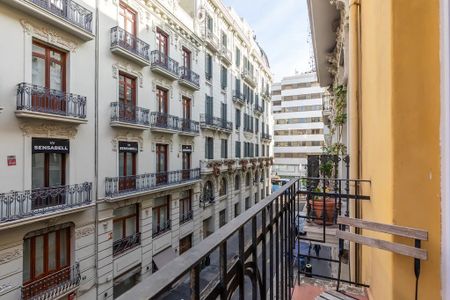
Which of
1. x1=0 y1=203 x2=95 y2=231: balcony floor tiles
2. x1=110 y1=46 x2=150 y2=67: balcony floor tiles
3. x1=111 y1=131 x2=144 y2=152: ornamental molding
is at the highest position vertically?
x1=110 y1=46 x2=150 y2=67: balcony floor tiles

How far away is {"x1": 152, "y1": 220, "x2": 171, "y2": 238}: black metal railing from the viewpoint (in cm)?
1303

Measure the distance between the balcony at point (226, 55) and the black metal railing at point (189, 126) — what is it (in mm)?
6836

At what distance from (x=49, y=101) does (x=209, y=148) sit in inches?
471

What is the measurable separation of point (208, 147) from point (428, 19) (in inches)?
683

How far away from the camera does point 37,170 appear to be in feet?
26.5

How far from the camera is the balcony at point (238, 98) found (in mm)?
23302

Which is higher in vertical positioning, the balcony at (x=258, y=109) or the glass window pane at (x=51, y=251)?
the balcony at (x=258, y=109)

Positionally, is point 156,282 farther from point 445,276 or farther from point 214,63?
point 214,63

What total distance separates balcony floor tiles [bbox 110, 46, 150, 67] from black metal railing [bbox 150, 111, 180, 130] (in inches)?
88.2

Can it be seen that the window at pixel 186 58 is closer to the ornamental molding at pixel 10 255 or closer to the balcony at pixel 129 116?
the balcony at pixel 129 116

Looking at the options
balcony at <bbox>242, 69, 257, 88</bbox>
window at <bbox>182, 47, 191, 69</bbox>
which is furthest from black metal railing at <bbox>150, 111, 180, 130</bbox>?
balcony at <bbox>242, 69, 257, 88</bbox>

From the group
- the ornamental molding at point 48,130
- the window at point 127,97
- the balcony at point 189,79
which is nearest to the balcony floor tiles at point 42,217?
the ornamental molding at point 48,130

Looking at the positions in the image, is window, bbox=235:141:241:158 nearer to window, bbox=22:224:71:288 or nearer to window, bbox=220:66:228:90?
window, bbox=220:66:228:90

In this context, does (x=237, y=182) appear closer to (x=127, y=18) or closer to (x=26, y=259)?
(x=127, y=18)
